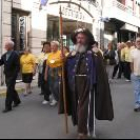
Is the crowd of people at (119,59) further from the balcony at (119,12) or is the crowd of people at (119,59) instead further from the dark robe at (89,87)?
the dark robe at (89,87)

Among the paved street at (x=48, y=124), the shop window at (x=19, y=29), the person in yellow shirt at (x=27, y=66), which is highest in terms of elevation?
the shop window at (x=19, y=29)

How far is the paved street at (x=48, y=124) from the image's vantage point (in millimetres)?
8477

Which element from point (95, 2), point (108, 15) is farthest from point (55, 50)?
point (108, 15)

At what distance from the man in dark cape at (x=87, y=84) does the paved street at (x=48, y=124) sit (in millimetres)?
519

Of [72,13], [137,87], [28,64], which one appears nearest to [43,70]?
[28,64]

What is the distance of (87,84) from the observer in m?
7.82

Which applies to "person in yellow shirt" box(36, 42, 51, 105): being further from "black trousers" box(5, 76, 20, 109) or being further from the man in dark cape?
the man in dark cape

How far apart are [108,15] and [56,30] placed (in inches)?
315

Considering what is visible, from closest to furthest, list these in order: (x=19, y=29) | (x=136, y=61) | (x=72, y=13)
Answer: (x=136, y=61), (x=19, y=29), (x=72, y=13)

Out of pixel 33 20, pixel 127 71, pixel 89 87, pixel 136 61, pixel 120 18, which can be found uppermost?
pixel 120 18

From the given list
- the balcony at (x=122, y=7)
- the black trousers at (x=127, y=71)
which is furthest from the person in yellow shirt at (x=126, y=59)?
the balcony at (x=122, y=7)

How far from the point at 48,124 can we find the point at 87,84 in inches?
81.9

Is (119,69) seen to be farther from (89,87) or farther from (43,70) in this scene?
(89,87)

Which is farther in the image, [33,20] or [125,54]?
[33,20]
